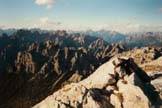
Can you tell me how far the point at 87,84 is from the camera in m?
27.2

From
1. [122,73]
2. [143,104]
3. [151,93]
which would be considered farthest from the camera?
[122,73]

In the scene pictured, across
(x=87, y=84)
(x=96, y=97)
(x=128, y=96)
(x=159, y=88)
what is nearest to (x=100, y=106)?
(x=96, y=97)

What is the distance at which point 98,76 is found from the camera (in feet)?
90.4

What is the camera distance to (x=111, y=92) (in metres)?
24.8

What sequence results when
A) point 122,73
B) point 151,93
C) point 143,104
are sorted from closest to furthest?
point 143,104, point 151,93, point 122,73

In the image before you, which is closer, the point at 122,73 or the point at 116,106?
the point at 116,106

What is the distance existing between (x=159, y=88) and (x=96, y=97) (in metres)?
5.90

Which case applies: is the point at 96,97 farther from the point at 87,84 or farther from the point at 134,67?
the point at 134,67

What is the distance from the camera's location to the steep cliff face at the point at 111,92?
76.8ft

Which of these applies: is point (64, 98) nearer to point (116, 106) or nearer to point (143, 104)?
point (116, 106)

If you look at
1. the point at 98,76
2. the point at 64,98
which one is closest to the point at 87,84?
the point at 98,76

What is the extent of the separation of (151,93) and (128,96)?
7.38 ft

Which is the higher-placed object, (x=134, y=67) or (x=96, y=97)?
(x=134, y=67)

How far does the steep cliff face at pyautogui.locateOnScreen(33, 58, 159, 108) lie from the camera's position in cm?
2342
